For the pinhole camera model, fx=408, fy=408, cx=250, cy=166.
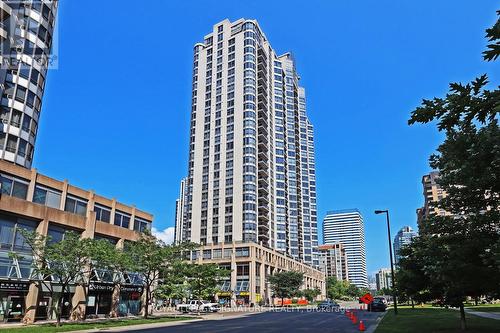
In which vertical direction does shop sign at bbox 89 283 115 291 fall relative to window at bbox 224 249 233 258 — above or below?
below

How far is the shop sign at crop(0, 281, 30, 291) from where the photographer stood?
32491mm

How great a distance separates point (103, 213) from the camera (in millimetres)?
46969

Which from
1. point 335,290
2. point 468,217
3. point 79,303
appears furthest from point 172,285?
point 335,290

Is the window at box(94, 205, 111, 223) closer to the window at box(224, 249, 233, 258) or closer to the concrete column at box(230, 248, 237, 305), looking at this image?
the concrete column at box(230, 248, 237, 305)

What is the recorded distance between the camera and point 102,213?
46.8 m

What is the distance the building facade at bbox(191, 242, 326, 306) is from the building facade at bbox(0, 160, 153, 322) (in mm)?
48815

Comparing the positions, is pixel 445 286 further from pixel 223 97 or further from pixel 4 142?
pixel 223 97

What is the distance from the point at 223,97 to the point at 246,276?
53992mm

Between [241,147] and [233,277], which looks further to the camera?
[241,147]

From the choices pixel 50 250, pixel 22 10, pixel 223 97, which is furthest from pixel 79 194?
pixel 223 97

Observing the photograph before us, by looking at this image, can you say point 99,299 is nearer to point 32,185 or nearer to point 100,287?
point 100,287

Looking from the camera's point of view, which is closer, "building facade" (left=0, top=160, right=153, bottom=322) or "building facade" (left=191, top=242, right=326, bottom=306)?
"building facade" (left=0, top=160, right=153, bottom=322)

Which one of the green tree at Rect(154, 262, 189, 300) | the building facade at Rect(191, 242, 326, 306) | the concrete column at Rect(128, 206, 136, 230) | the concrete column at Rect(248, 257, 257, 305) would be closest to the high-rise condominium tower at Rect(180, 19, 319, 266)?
Result: the building facade at Rect(191, 242, 326, 306)

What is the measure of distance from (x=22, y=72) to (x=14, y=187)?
1993 centimetres
